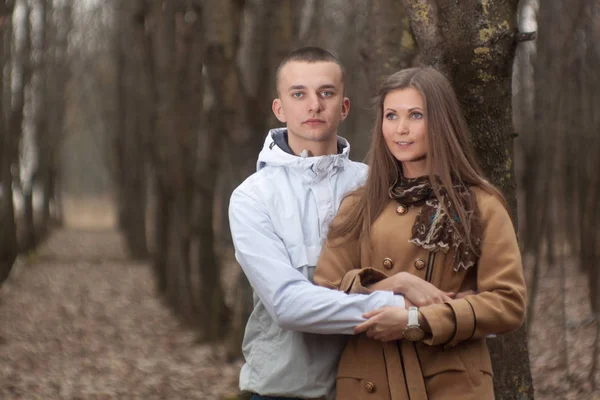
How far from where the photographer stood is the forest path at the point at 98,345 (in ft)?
28.3

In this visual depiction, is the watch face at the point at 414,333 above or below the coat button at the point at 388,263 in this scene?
below

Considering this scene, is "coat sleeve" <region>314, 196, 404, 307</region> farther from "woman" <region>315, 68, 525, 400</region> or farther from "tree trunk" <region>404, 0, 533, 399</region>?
"tree trunk" <region>404, 0, 533, 399</region>

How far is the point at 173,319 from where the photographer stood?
1348cm

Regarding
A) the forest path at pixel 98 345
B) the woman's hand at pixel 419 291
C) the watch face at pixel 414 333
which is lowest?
the forest path at pixel 98 345

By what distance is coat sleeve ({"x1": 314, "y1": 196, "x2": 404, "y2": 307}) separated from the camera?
2.99 meters

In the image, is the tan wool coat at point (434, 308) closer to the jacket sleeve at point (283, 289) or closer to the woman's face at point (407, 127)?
the jacket sleeve at point (283, 289)

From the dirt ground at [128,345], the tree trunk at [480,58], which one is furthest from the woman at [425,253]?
the dirt ground at [128,345]

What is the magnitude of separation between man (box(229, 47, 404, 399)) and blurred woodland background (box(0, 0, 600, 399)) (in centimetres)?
79

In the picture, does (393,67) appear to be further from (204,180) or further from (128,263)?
(128,263)

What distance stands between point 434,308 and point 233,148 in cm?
597

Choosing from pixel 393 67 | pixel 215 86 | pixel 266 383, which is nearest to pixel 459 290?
pixel 266 383

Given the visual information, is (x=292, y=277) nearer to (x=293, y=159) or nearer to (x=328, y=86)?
(x=293, y=159)

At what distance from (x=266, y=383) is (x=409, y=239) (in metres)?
0.73

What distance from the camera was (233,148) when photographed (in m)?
8.64
